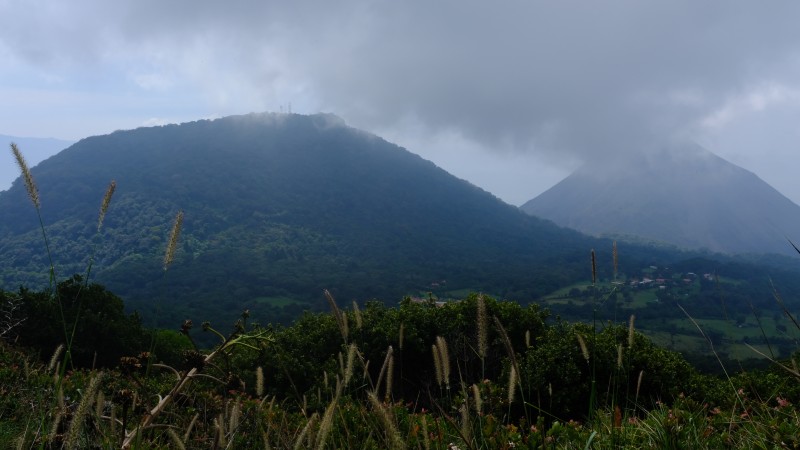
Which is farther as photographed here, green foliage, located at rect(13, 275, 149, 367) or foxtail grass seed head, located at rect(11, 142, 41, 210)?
green foliage, located at rect(13, 275, 149, 367)

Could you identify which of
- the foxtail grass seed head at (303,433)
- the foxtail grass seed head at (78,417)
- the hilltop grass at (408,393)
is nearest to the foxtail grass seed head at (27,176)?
the hilltop grass at (408,393)

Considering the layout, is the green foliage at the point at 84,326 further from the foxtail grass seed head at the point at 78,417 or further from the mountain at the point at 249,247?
the mountain at the point at 249,247

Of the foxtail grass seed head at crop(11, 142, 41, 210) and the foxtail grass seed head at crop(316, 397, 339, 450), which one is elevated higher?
the foxtail grass seed head at crop(11, 142, 41, 210)

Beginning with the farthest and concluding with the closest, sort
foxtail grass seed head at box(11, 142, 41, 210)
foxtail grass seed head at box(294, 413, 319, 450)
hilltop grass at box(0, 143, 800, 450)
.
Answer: foxtail grass seed head at box(11, 142, 41, 210)
hilltop grass at box(0, 143, 800, 450)
foxtail grass seed head at box(294, 413, 319, 450)

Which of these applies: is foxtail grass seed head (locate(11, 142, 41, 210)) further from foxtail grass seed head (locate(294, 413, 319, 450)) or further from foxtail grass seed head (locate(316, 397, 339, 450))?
foxtail grass seed head (locate(316, 397, 339, 450))

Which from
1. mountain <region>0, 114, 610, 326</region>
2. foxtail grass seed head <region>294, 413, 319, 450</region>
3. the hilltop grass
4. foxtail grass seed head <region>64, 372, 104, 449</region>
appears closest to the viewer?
foxtail grass seed head <region>64, 372, 104, 449</region>

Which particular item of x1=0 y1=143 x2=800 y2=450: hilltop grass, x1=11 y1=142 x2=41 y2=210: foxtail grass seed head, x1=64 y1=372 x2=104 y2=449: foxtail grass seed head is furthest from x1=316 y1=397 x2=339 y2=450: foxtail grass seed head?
x1=11 y1=142 x2=41 y2=210: foxtail grass seed head

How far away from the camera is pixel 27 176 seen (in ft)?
8.16

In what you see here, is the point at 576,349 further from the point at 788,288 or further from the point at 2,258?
the point at 2,258

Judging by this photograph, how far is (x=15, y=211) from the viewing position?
516 feet

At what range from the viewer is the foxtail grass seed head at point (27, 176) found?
2.40 meters

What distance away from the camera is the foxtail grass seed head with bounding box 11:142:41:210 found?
7.89ft

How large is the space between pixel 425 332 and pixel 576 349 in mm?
4953

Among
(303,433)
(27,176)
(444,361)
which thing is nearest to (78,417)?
(303,433)
